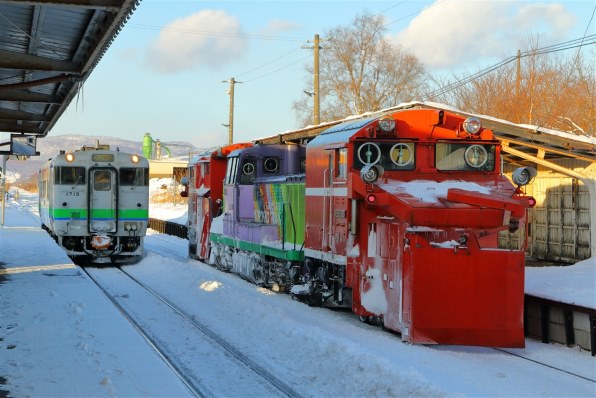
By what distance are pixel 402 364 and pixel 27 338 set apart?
198 inches

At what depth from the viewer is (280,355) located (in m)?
10.1

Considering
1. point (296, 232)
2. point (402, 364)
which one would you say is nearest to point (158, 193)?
point (296, 232)

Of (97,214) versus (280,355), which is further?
(97,214)

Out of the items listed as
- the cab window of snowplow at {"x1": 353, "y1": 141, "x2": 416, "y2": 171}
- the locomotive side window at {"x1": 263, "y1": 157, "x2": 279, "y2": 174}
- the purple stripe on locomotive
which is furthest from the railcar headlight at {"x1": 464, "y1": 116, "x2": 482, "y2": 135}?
the locomotive side window at {"x1": 263, "y1": 157, "x2": 279, "y2": 174}

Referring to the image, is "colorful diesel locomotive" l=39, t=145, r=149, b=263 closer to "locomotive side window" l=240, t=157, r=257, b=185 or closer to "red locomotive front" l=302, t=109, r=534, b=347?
"locomotive side window" l=240, t=157, r=257, b=185

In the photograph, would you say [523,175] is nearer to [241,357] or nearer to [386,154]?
[386,154]

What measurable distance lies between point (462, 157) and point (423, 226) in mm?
1935

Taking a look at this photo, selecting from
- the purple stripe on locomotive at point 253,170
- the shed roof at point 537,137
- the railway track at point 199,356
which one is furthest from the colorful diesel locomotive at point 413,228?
the shed roof at point 537,137

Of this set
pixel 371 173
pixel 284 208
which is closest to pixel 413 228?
pixel 371 173

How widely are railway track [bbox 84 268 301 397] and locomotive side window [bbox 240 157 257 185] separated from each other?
362 cm

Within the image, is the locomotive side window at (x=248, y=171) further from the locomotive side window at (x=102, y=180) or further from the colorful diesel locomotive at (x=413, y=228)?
the locomotive side window at (x=102, y=180)

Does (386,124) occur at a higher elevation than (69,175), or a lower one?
higher

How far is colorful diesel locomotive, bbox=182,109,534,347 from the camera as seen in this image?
9656mm

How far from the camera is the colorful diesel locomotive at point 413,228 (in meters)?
9.66
